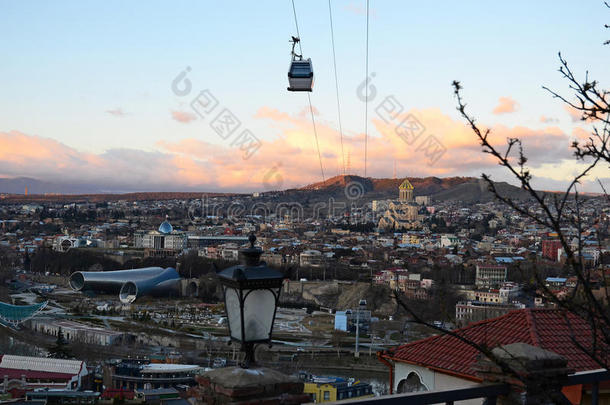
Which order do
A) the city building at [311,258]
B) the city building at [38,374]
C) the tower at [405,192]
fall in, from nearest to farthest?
the city building at [38,374], the city building at [311,258], the tower at [405,192]

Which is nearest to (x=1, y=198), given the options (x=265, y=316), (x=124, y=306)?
(x=124, y=306)

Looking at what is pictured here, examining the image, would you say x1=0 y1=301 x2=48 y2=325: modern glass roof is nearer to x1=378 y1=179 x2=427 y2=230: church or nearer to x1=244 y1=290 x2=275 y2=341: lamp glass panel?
x1=244 y1=290 x2=275 y2=341: lamp glass panel

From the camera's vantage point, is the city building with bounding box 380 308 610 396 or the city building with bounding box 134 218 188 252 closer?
the city building with bounding box 380 308 610 396

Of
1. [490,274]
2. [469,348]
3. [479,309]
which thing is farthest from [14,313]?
[490,274]

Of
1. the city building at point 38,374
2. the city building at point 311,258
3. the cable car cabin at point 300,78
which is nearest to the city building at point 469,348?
the cable car cabin at point 300,78

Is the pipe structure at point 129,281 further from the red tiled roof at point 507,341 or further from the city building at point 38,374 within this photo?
the red tiled roof at point 507,341

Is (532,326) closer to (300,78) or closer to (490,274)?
(300,78)

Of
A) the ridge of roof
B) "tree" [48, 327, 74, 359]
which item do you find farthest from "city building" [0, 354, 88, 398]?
the ridge of roof
